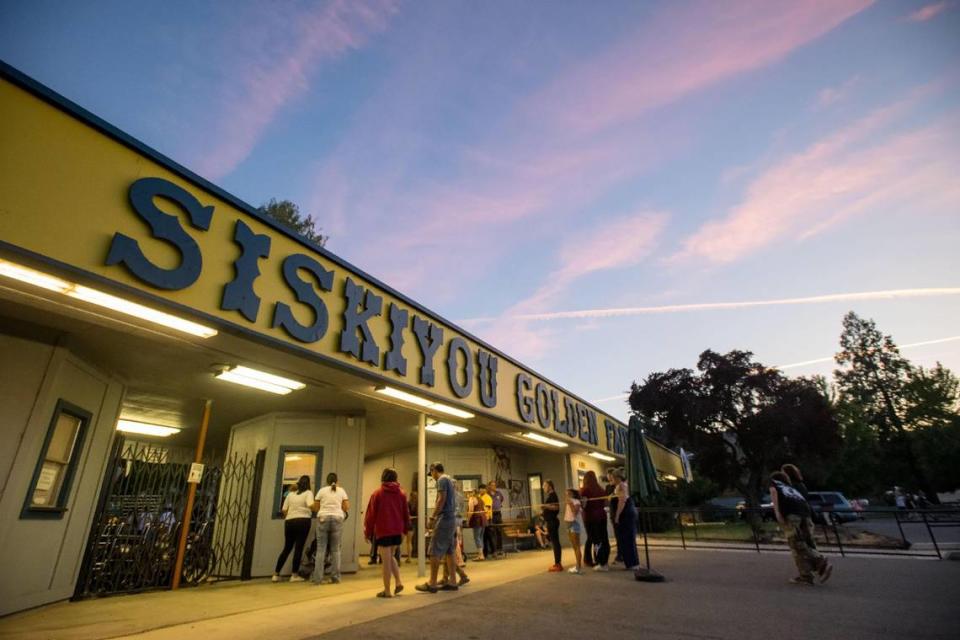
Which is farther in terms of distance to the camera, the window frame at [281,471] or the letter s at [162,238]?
the window frame at [281,471]

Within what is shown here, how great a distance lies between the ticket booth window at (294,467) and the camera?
9.68 metres

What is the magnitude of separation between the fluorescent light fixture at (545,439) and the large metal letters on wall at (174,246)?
484 centimetres

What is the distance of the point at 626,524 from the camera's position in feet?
26.5

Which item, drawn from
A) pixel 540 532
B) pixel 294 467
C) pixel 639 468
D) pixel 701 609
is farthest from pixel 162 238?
pixel 540 532

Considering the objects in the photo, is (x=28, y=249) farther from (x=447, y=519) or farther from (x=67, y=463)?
(x=447, y=519)

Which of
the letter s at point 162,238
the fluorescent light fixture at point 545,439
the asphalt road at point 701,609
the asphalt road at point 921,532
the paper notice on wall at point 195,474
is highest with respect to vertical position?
the letter s at point 162,238

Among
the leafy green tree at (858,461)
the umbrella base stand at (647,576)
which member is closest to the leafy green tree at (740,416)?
the umbrella base stand at (647,576)

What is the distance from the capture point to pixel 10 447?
5.11 m

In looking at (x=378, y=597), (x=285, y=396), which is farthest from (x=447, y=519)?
(x=285, y=396)

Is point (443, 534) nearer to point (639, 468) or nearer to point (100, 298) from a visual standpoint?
point (100, 298)

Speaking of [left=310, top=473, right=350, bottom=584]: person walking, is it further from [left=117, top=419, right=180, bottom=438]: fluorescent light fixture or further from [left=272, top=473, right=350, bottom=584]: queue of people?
[left=117, top=419, right=180, bottom=438]: fluorescent light fixture

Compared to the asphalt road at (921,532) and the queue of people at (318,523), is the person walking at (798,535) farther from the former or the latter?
the asphalt road at (921,532)

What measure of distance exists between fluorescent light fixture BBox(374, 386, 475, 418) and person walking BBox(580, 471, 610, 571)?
262 cm

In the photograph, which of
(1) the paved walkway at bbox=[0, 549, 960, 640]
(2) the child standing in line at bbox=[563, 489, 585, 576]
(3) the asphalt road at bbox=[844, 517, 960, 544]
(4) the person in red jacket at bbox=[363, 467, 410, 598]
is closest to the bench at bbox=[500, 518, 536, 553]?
(2) the child standing in line at bbox=[563, 489, 585, 576]
